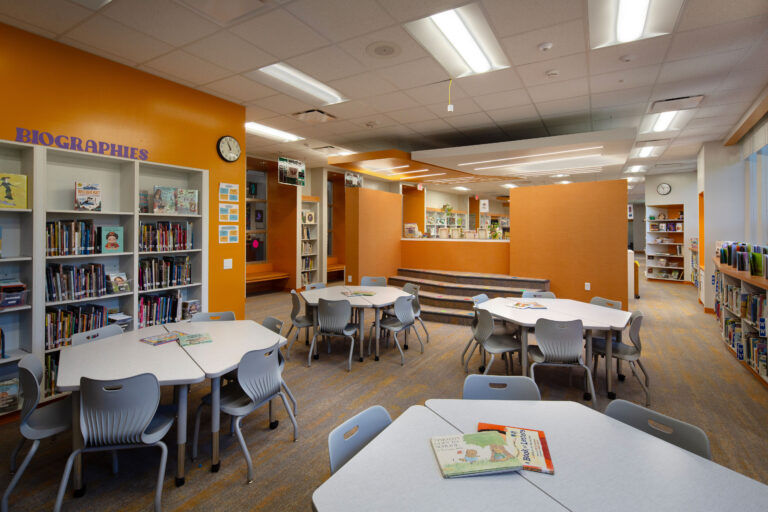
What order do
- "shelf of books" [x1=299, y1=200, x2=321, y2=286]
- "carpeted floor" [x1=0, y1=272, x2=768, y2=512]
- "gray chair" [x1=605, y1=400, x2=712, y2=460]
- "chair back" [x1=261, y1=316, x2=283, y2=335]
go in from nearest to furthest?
"gray chair" [x1=605, y1=400, x2=712, y2=460] < "carpeted floor" [x1=0, y1=272, x2=768, y2=512] < "chair back" [x1=261, y1=316, x2=283, y2=335] < "shelf of books" [x1=299, y1=200, x2=321, y2=286]

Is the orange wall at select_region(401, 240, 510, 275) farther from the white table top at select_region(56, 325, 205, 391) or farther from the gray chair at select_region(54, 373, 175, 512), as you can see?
the gray chair at select_region(54, 373, 175, 512)

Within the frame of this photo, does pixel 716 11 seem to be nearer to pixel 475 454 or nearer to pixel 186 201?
pixel 475 454

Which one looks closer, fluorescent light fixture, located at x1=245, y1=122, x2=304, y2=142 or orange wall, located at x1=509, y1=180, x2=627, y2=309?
orange wall, located at x1=509, y1=180, x2=627, y2=309

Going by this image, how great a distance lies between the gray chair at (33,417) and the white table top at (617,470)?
8.10 ft

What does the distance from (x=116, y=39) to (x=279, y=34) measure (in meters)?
1.65

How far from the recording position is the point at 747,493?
1.31 meters

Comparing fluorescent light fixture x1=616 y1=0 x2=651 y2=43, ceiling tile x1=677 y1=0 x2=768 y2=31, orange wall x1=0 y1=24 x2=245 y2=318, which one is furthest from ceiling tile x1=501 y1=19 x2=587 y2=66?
orange wall x1=0 y1=24 x2=245 y2=318

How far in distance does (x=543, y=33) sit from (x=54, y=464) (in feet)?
17.9

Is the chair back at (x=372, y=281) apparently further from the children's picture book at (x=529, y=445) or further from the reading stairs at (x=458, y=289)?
the children's picture book at (x=529, y=445)

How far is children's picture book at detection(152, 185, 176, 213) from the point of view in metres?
4.22

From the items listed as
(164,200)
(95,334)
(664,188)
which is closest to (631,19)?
(164,200)

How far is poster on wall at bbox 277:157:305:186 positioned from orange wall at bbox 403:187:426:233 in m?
5.79

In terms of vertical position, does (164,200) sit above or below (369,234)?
above

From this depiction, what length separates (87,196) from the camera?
3.69 metres
